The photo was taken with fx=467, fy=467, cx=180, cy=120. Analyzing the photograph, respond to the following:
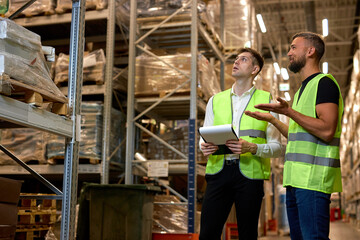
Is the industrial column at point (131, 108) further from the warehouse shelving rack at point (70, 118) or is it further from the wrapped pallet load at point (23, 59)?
the wrapped pallet load at point (23, 59)

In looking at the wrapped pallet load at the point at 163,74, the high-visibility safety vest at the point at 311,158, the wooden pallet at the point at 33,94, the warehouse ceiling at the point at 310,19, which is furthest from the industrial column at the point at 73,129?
the warehouse ceiling at the point at 310,19

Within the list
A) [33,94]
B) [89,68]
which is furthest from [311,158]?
[89,68]

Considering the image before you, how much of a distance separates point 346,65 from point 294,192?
23430 millimetres

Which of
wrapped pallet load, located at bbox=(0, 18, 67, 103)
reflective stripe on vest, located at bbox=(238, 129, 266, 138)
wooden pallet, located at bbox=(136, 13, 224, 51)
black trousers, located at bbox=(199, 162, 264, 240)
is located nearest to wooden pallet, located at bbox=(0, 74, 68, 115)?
wrapped pallet load, located at bbox=(0, 18, 67, 103)

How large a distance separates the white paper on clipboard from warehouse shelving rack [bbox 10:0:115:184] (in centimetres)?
375

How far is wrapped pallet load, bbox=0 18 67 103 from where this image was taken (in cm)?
366

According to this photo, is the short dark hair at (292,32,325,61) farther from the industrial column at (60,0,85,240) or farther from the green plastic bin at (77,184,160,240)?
the green plastic bin at (77,184,160,240)

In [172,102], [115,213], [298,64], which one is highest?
[172,102]

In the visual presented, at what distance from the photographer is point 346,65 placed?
2467 centimetres

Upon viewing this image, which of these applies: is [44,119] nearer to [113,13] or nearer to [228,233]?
[113,13]

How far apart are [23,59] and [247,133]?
1.93 m

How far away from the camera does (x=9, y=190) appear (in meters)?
3.83

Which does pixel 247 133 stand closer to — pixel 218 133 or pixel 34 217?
pixel 218 133

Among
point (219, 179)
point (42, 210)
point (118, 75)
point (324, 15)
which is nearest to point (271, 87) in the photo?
point (324, 15)
